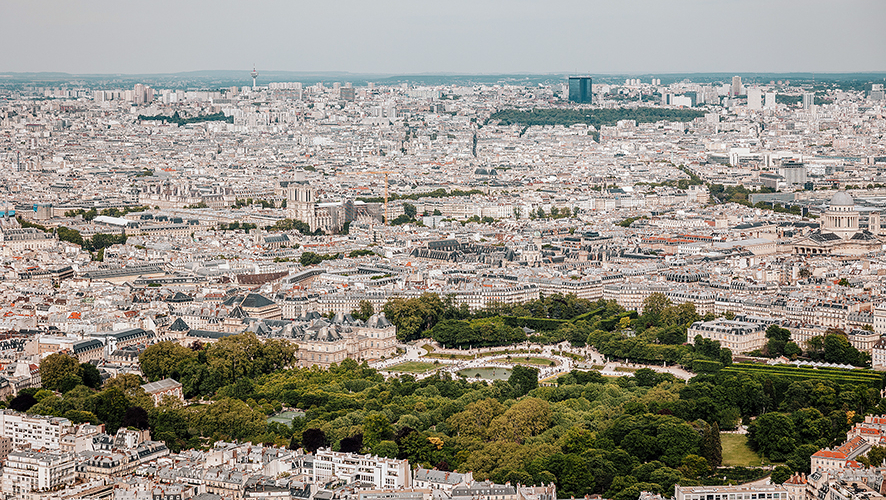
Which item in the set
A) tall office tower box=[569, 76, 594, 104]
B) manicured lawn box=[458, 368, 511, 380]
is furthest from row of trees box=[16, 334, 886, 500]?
tall office tower box=[569, 76, 594, 104]

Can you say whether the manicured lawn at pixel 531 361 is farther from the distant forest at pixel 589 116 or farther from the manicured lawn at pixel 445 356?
the distant forest at pixel 589 116

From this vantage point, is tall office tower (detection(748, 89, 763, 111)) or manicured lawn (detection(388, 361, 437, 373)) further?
tall office tower (detection(748, 89, 763, 111))

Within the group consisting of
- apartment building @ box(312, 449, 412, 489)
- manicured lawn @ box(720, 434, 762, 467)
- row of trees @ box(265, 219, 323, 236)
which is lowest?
row of trees @ box(265, 219, 323, 236)

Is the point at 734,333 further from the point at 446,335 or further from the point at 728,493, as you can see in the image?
the point at 728,493

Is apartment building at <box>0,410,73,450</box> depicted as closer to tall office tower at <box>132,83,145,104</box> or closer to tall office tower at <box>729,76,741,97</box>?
tall office tower at <box>132,83,145,104</box>

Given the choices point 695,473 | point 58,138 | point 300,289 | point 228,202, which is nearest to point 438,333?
Result: point 300,289

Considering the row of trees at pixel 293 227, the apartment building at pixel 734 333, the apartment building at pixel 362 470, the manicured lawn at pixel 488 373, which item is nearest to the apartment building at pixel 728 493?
the apartment building at pixel 362 470

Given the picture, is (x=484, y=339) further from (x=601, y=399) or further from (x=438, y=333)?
(x=601, y=399)
